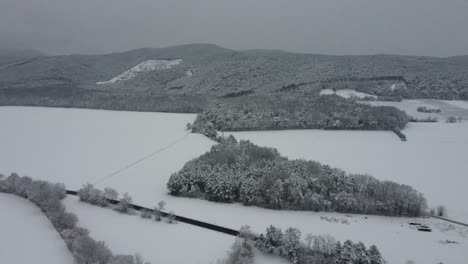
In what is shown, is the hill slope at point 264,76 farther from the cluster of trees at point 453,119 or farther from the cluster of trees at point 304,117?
the cluster of trees at point 304,117

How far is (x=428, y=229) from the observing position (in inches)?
818

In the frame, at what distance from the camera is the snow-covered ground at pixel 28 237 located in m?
18.2

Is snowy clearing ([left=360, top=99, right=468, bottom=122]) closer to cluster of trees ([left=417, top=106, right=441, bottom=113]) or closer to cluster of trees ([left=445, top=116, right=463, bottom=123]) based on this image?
cluster of trees ([left=417, top=106, right=441, bottom=113])

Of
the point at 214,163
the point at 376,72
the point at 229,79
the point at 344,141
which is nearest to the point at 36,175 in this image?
the point at 214,163

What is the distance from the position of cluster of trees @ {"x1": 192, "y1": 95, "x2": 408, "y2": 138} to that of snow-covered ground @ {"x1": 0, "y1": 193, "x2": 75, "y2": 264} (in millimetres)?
23588

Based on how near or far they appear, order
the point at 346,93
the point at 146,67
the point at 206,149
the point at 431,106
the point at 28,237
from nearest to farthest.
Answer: the point at 28,237 → the point at 206,149 → the point at 431,106 → the point at 346,93 → the point at 146,67

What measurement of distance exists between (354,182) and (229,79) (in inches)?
2583

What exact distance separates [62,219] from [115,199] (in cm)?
393

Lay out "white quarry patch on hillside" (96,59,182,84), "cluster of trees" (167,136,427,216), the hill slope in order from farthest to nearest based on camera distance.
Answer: "white quarry patch on hillside" (96,59,182,84)
the hill slope
"cluster of trees" (167,136,427,216)

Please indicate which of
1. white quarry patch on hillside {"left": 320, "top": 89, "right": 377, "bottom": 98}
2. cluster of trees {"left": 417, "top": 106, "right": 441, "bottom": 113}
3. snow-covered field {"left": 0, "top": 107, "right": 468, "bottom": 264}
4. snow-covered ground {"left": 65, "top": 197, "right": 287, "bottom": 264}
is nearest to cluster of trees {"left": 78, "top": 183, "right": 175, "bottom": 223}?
snow-covered ground {"left": 65, "top": 197, "right": 287, "bottom": 264}

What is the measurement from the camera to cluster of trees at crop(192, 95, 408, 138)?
44094 mm

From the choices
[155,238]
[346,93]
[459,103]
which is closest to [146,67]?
[346,93]

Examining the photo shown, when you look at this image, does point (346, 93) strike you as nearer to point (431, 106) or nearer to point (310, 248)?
point (431, 106)

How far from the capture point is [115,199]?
80.4ft
